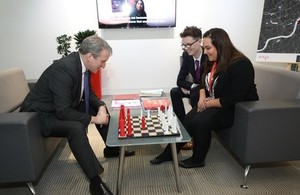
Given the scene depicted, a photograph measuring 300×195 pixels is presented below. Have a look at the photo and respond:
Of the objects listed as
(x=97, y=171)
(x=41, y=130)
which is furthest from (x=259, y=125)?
(x=41, y=130)

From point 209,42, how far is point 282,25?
7.24ft

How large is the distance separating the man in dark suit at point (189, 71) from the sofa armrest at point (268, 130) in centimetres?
74

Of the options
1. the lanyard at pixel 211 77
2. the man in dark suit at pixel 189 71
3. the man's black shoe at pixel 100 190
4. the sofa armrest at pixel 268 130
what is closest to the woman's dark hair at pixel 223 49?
the lanyard at pixel 211 77

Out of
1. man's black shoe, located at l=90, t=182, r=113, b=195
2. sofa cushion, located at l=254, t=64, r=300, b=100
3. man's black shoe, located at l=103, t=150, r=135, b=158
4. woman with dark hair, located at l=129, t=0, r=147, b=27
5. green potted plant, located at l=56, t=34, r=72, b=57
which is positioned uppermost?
woman with dark hair, located at l=129, t=0, r=147, b=27

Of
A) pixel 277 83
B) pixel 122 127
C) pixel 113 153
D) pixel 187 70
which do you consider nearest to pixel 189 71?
pixel 187 70

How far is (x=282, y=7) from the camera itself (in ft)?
11.9

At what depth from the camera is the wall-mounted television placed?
396 cm

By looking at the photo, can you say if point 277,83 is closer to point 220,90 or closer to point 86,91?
point 220,90

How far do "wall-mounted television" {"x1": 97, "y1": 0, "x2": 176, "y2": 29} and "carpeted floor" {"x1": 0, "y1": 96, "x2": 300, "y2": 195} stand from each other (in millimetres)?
2371

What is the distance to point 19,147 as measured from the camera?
161 centimetres

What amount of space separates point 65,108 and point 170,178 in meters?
0.95

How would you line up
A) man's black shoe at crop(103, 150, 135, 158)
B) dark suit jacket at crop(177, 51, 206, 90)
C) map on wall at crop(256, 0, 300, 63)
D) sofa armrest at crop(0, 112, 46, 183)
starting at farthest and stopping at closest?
1. map on wall at crop(256, 0, 300, 63)
2. dark suit jacket at crop(177, 51, 206, 90)
3. man's black shoe at crop(103, 150, 135, 158)
4. sofa armrest at crop(0, 112, 46, 183)

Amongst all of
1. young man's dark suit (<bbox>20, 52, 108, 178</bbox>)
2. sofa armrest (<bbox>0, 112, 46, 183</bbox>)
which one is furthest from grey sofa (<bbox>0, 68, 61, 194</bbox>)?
young man's dark suit (<bbox>20, 52, 108, 178</bbox>)

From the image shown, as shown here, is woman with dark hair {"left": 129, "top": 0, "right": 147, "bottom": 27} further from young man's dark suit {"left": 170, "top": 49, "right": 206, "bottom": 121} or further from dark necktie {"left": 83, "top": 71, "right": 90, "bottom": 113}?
dark necktie {"left": 83, "top": 71, "right": 90, "bottom": 113}
